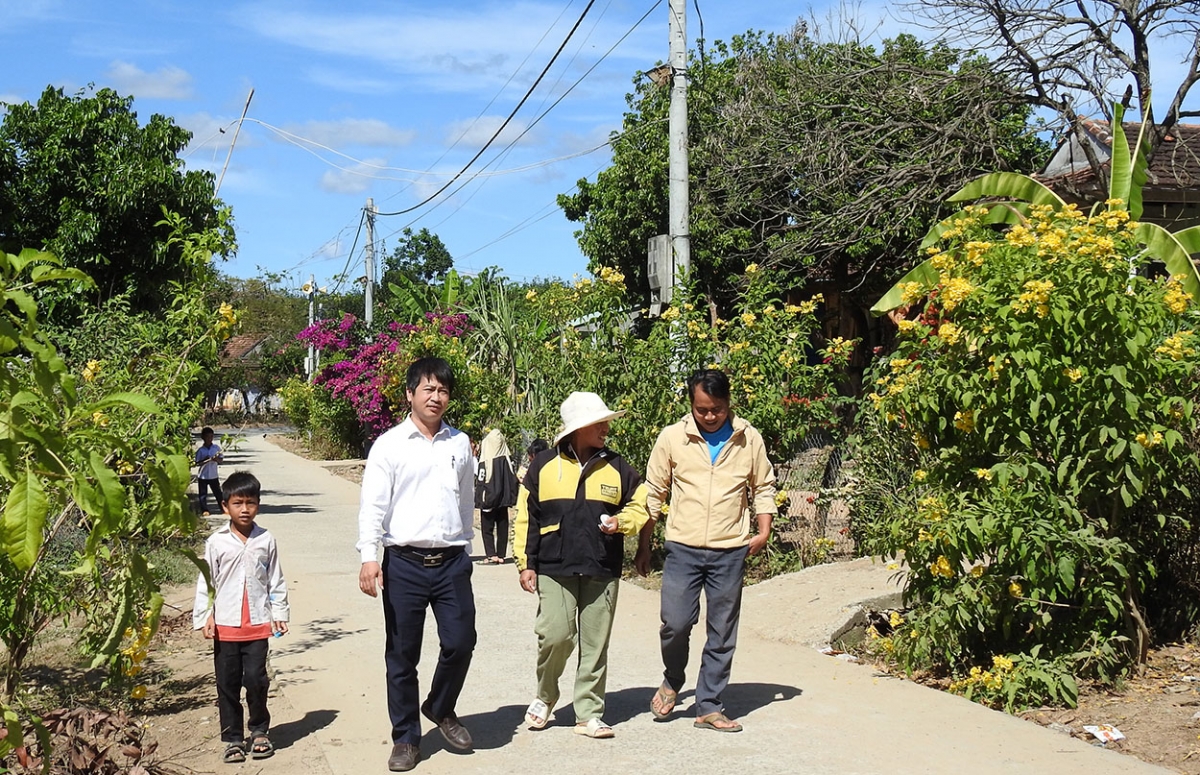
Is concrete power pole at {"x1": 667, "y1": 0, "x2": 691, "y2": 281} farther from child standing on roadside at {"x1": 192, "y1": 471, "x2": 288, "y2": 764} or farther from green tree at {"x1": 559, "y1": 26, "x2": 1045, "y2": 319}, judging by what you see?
child standing on roadside at {"x1": 192, "y1": 471, "x2": 288, "y2": 764}

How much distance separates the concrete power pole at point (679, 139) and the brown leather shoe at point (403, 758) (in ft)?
25.2

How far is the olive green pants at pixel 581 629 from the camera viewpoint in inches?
255

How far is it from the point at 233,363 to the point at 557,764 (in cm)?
5235

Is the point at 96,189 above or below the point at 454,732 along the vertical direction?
above

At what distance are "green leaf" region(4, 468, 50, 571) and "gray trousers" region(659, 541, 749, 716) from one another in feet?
13.3

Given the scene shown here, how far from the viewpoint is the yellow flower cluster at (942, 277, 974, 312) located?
6895 mm

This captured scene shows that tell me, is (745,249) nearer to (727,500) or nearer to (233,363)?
(727,500)

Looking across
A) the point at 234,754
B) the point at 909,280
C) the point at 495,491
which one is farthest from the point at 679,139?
the point at 234,754

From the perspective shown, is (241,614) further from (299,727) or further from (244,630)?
(299,727)

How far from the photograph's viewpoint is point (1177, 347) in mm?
6613

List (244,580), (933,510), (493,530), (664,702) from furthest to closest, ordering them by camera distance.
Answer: (493,530)
(933,510)
(664,702)
(244,580)

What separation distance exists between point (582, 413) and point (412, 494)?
3.26 feet

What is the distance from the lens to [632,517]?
6551 millimetres

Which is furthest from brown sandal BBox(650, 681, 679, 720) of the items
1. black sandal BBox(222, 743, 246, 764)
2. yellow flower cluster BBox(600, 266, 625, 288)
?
yellow flower cluster BBox(600, 266, 625, 288)
